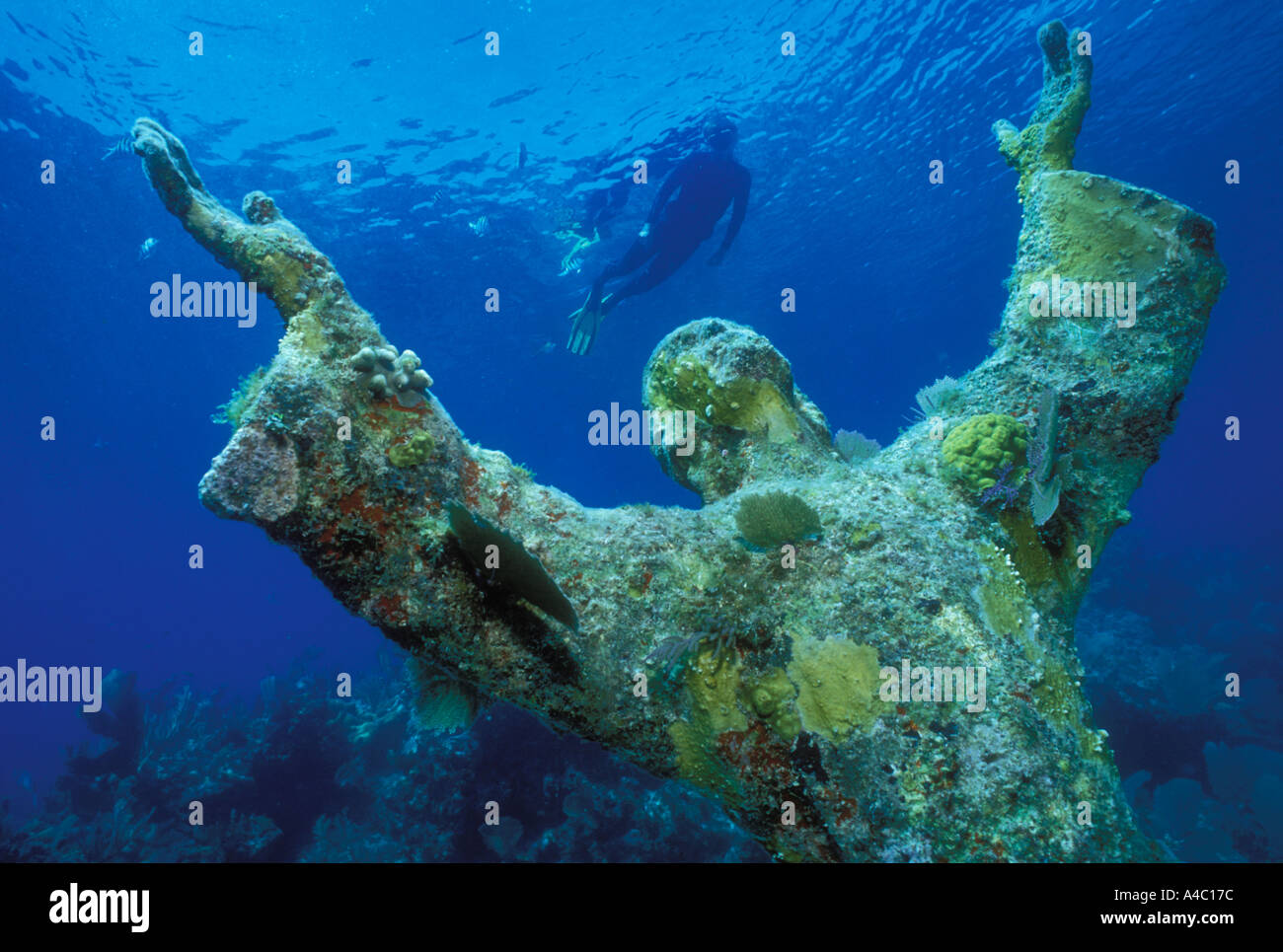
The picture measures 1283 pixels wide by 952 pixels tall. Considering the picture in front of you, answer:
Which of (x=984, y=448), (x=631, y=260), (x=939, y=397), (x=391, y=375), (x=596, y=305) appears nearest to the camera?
(x=391, y=375)

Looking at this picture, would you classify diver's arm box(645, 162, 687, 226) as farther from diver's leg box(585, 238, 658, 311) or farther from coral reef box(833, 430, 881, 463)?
coral reef box(833, 430, 881, 463)

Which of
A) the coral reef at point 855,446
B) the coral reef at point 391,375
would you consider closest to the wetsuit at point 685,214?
the coral reef at point 855,446

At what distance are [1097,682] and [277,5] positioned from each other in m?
27.4

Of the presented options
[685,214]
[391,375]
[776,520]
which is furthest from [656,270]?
[391,375]

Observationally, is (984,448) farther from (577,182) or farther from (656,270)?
(577,182)

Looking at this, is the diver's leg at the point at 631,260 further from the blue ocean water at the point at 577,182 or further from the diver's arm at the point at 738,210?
the blue ocean water at the point at 577,182

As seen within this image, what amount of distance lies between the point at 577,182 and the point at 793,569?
22090 mm

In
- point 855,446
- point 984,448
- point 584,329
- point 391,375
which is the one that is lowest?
point 984,448

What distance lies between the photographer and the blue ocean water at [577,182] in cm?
1552

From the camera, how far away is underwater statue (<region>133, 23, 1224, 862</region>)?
2.72 metres

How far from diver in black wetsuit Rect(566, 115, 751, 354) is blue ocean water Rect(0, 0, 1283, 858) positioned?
4.52 meters

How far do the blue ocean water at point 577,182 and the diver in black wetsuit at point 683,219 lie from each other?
178 inches

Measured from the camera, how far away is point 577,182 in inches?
861

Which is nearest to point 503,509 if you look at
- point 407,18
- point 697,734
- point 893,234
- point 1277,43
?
point 697,734
